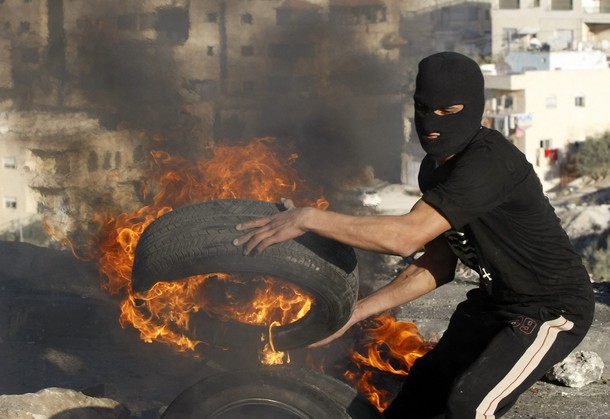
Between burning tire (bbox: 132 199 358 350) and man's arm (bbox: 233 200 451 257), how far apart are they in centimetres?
45

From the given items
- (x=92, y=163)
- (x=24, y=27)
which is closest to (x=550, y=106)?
(x=92, y=163)

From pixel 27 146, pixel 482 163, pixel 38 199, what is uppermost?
pixel 482 163

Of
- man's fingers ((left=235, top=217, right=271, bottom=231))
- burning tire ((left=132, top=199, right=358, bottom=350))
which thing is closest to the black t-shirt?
burning tire ((left=132, top=199, right=358, bottom=350))

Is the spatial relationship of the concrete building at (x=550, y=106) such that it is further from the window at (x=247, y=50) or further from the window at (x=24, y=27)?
the window at (x=24, y=27)

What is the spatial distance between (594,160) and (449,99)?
41.8 m

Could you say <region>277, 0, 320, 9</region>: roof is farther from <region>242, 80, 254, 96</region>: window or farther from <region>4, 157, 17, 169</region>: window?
<region>4, 157, 17, 169</region>: window

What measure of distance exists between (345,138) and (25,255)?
646cm

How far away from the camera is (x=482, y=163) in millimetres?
4113

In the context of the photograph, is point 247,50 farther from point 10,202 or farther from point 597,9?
point 597,9

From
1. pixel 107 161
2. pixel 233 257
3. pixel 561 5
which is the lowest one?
pixel 107 161

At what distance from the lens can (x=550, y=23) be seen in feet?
191

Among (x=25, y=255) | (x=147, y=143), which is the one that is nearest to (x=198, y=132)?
(x=147, y=143)

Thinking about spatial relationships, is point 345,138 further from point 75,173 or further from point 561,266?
point 561,266

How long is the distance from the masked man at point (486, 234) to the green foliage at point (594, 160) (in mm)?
41490
